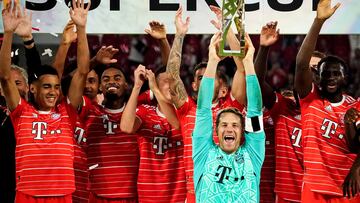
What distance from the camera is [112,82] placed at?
309 inches

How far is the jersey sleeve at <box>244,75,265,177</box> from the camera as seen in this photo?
6.61 m

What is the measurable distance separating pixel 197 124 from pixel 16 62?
7.76 ft

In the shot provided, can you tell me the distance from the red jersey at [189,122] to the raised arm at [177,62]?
9 cm

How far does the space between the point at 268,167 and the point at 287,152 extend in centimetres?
24

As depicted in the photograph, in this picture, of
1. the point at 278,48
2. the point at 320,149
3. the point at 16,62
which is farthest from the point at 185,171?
the point at 278,48

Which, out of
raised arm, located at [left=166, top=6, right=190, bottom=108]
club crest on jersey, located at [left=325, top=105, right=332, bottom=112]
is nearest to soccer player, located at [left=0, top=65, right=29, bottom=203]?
raised arm, located at [left=166, top=6, right=190, bottom=108]

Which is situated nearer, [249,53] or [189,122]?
[249,53]

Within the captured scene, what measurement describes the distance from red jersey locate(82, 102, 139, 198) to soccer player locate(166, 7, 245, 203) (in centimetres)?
57

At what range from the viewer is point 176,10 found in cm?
794

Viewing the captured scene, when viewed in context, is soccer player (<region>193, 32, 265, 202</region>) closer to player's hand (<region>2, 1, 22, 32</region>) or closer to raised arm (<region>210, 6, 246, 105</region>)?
raised arm (<region>210, 6, 246, 105</region>)

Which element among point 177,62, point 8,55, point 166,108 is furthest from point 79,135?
point 177,62

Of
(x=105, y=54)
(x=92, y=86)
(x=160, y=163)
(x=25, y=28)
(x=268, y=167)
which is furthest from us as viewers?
(x=92, y=86)

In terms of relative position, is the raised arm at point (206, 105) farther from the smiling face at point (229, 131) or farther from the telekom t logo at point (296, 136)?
the telekom t logo at point (296, 136)

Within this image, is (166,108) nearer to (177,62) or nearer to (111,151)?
(177,62)
